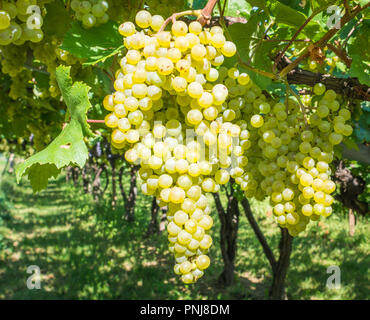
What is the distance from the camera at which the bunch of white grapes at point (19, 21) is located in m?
→ 0.94

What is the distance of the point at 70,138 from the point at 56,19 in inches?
24.9

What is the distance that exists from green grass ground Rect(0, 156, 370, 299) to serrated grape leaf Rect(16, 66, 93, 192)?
5335 mm

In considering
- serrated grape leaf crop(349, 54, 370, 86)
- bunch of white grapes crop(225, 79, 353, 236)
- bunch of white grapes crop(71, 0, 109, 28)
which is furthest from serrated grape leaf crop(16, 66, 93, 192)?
serrated grape leaf crop(349, 54, 370, 86)

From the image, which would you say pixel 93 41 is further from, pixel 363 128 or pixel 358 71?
pixel 363 128

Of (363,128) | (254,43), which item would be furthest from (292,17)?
(363,128)

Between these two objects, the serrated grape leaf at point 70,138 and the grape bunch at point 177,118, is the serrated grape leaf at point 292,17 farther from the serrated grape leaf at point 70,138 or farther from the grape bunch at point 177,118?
the serrated grape leaf at point 70,138

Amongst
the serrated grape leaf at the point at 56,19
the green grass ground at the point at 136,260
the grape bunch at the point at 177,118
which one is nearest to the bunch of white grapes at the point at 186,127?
the grape bunch at the point at 177,118

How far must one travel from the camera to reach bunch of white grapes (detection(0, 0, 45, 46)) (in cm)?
94

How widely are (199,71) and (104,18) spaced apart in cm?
41

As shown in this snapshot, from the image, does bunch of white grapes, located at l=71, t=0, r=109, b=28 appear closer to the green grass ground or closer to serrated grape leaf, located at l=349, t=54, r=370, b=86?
serrated grape leaf, located at l=349, t=54, r=370, b=86

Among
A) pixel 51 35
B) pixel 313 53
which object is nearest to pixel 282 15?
pixel 313 53

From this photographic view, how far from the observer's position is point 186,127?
0.83 m

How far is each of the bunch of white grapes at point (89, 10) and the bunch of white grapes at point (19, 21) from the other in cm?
12
